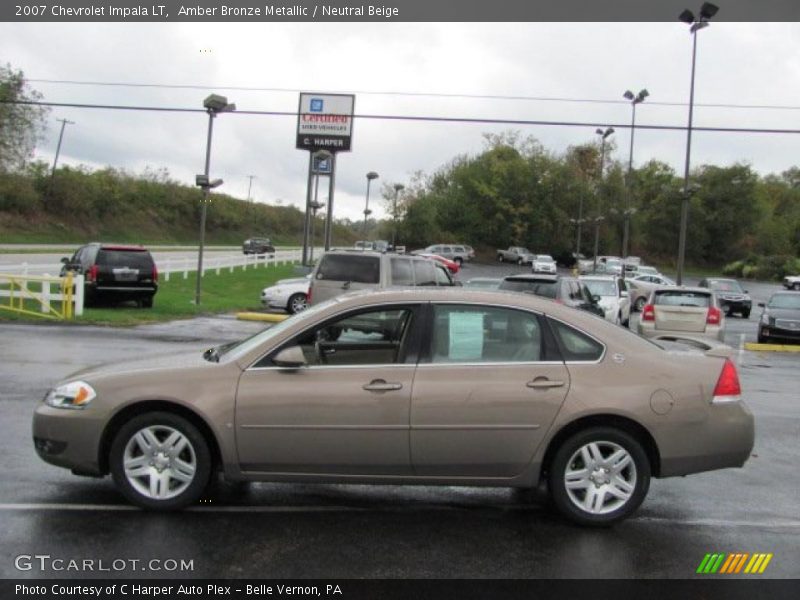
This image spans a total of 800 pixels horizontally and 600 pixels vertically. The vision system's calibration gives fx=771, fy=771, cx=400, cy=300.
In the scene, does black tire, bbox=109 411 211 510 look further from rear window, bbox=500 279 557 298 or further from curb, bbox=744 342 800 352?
curb, bbox=744 342 800 352

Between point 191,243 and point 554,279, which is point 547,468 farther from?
point 191,243

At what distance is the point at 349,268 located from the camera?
14742mm

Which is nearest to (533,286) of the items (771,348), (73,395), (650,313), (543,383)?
(650,313)

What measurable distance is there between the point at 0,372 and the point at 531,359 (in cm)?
808

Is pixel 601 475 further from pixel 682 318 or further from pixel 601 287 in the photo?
pixel 601 287

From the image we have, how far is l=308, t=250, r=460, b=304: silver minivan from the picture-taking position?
14555 millimetres

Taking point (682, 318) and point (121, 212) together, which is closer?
point (682, 318)

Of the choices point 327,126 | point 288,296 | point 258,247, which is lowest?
point 288,296

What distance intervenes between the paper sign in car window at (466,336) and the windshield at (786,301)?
Answer: 59.5ft

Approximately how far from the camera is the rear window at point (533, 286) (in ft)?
49.1

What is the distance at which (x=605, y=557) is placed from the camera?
15.3ft

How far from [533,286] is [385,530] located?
10.9m

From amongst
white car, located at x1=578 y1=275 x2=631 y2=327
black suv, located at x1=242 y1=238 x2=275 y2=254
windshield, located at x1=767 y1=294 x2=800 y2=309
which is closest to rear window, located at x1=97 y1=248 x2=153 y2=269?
white car, located at x1=578 y1=275 x2=631 y2=327

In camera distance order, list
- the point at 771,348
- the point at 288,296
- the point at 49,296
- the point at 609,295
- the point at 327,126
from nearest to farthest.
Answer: the point at 49,296 < the point at 771,348 < the point at 609,295 < the point at 288,296 < the point at 327,126
